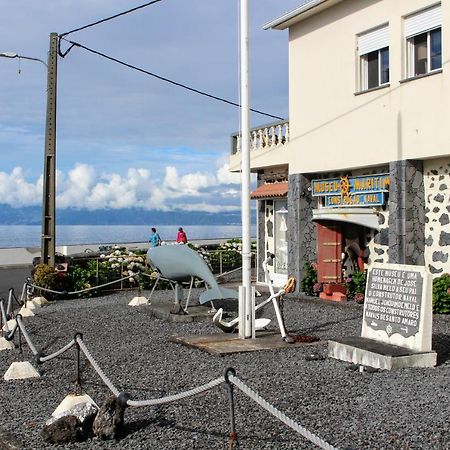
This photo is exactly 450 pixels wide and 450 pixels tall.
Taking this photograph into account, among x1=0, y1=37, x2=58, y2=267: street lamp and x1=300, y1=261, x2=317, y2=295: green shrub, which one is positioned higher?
x1=0, y1=37, x2=58, y2=267: street lamp

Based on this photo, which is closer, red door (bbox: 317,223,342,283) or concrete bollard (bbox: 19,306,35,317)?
concrete bollard (bbox: 19,306,35,317)

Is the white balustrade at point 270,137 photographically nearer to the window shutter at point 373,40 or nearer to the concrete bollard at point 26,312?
the window shutter at point 373,40

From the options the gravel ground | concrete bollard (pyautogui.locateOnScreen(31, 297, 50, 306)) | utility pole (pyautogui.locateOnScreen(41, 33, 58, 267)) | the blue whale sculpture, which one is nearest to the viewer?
the gravel ground

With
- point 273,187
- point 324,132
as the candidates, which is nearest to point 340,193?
point 324,132

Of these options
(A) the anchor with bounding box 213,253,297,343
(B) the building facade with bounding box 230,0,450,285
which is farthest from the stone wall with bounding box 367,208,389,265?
(A) the anchor with bounding box 213,253,297,343

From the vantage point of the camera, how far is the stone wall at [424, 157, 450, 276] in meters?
14.3

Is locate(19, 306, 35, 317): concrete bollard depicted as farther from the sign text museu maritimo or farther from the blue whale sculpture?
the sign text museu maritimo

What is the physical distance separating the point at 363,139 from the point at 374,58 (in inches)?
75.6

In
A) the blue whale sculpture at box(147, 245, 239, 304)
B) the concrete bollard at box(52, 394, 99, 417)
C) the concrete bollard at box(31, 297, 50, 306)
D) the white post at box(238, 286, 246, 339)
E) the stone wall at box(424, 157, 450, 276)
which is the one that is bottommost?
the concrete bollard at box(31, 297, 50, 306)

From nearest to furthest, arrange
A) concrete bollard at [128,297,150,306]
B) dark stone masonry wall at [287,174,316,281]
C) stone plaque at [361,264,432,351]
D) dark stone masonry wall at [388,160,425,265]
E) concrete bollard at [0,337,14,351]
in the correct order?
1. stone plaque at [361,264,432,351]
2. concrete bollard at [0,337,14,351]
3. dark stone masonry wall at [388,160,425,265]
4. concrete bollard at [128,297,150,306]
5. dark stone masonry wall at [287,174,316,281]

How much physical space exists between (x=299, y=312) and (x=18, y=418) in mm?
8305

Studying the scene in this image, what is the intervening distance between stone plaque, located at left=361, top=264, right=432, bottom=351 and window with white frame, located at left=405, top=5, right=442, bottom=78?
6.46 meters

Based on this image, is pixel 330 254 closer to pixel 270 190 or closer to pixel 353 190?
pixel 353 190

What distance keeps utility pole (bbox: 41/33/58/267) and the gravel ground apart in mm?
7397
